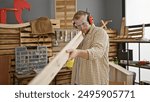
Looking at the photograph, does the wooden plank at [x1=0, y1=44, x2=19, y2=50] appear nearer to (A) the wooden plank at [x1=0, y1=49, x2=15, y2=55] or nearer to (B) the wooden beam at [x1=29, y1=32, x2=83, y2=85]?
(A) the wooden plank at [x1=0, y1=49, x2=15, y2=55]

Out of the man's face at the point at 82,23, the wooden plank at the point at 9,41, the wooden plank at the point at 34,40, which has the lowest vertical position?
the wooden plank at the point at 9,41

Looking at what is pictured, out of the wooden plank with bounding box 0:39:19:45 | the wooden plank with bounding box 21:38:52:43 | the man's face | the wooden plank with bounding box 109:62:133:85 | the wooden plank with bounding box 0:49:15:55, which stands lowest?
the wooden plank with bounding box 109:62:133:85

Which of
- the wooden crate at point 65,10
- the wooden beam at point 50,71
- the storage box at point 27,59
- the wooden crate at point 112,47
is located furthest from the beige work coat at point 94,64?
the wooden crate at point 112,47

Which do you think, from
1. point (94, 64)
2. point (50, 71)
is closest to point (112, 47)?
point (94, 64)

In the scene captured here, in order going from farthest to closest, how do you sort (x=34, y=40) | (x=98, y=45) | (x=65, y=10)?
(x=65, y=10) < (x=34, y=40) < (x=98, y=45)

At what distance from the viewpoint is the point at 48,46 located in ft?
12.6

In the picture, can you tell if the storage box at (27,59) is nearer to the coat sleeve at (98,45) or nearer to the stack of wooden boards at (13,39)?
the stack of wooden boards at (13,39)

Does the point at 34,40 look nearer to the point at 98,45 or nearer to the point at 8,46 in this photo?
the point at 8,46

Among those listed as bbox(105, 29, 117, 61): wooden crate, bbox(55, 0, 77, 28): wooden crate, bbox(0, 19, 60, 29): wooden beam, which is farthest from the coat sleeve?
bbox(105, 29, 117, 61): wooden crate

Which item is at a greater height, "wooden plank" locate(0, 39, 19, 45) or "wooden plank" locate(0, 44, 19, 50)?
"wooden plank" locate(0, 39, 19, 45)

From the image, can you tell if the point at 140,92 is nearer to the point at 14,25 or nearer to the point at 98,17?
the point at 14,25

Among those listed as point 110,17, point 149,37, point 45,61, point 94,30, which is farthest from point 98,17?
point 94,30

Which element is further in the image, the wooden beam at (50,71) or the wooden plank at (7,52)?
the wooden plank at (7,52)

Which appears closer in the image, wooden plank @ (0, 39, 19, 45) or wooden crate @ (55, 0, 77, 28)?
wooden plank @ (0, 39, 19, 45)
